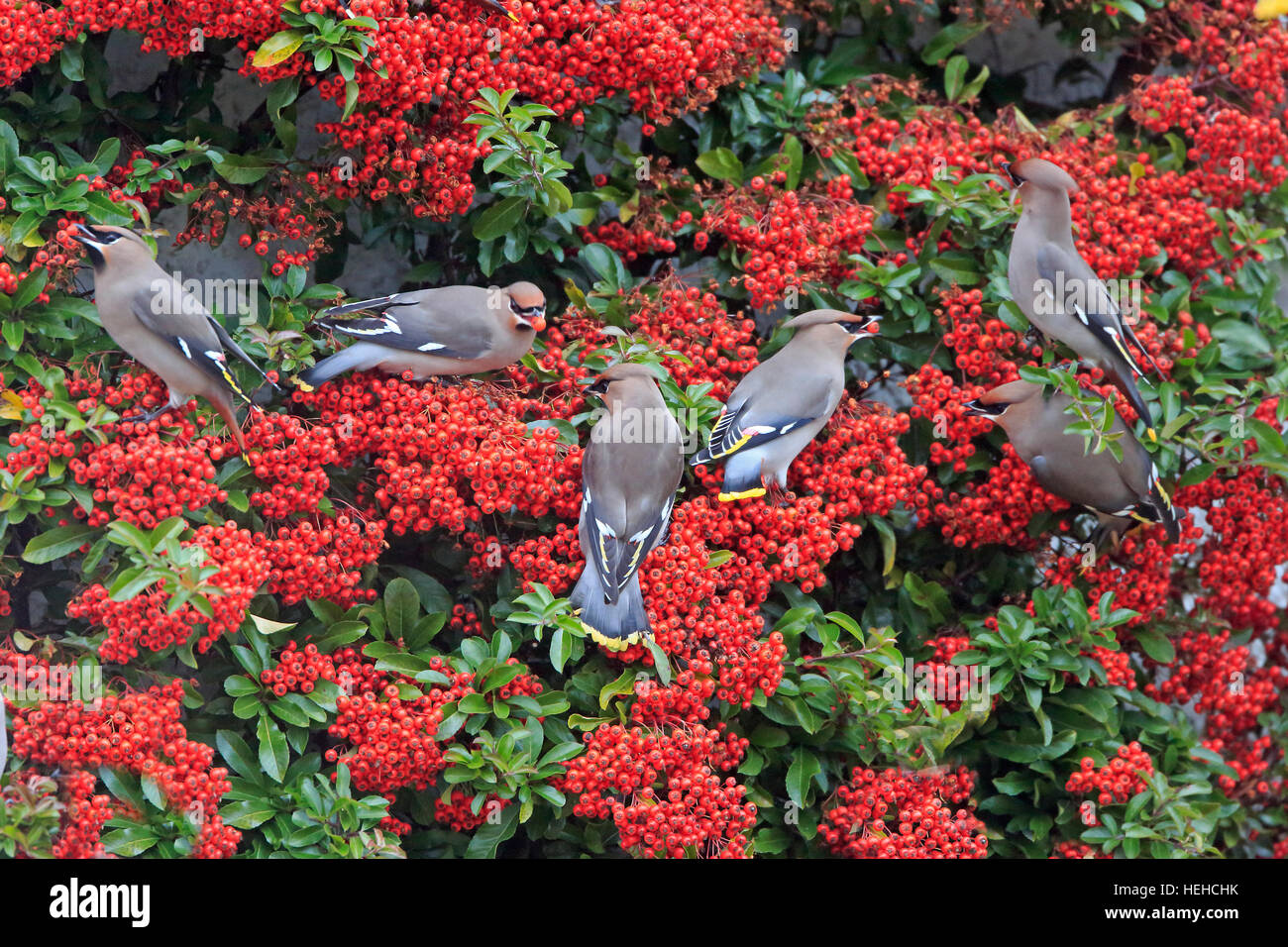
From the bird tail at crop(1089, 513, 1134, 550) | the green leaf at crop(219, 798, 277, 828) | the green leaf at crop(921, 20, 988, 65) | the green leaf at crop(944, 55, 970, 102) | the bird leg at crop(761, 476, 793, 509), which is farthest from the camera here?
the green leaf at crop(921, 20, 988, 65)

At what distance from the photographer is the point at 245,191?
3.16m

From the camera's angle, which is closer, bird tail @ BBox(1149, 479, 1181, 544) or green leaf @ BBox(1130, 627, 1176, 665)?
bird tail @ BBox(1149, 479, 1181, 544)

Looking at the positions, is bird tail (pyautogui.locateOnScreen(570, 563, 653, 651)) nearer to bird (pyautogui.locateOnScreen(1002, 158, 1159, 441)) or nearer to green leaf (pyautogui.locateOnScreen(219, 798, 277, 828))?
green leaf (pyautogui.locateOnScreen(219, 798, 277, 828))

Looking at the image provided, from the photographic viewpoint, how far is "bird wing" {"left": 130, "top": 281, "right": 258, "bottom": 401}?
279cm

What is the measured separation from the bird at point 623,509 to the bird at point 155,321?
77 centimetres

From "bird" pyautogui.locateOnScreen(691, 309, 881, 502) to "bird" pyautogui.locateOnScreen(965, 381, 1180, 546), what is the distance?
38cm

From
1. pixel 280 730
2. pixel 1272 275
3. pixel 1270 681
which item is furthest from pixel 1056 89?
pixel 280 730

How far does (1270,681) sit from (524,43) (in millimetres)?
2626

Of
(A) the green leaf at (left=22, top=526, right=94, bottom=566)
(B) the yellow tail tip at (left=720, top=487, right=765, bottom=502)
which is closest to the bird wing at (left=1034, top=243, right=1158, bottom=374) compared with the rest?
(B) the yellow tail tip at (left=720, top=487, right=765, bottom=502)

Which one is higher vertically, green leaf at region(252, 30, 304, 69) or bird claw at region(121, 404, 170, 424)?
green leaf at region(252, 30, 304, 69)

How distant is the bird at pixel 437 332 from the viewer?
2.96 metres

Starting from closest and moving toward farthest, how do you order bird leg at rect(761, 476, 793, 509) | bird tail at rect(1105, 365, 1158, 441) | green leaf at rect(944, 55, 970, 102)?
bird leg at rect(761, 476, 793, 509) → bird tail at rect(1105, 365, 1158, 441) → green leaf at rect(944, 55, 970, 102)

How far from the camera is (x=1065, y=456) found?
321 cm

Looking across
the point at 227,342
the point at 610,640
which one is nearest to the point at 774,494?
the point at 610,640
